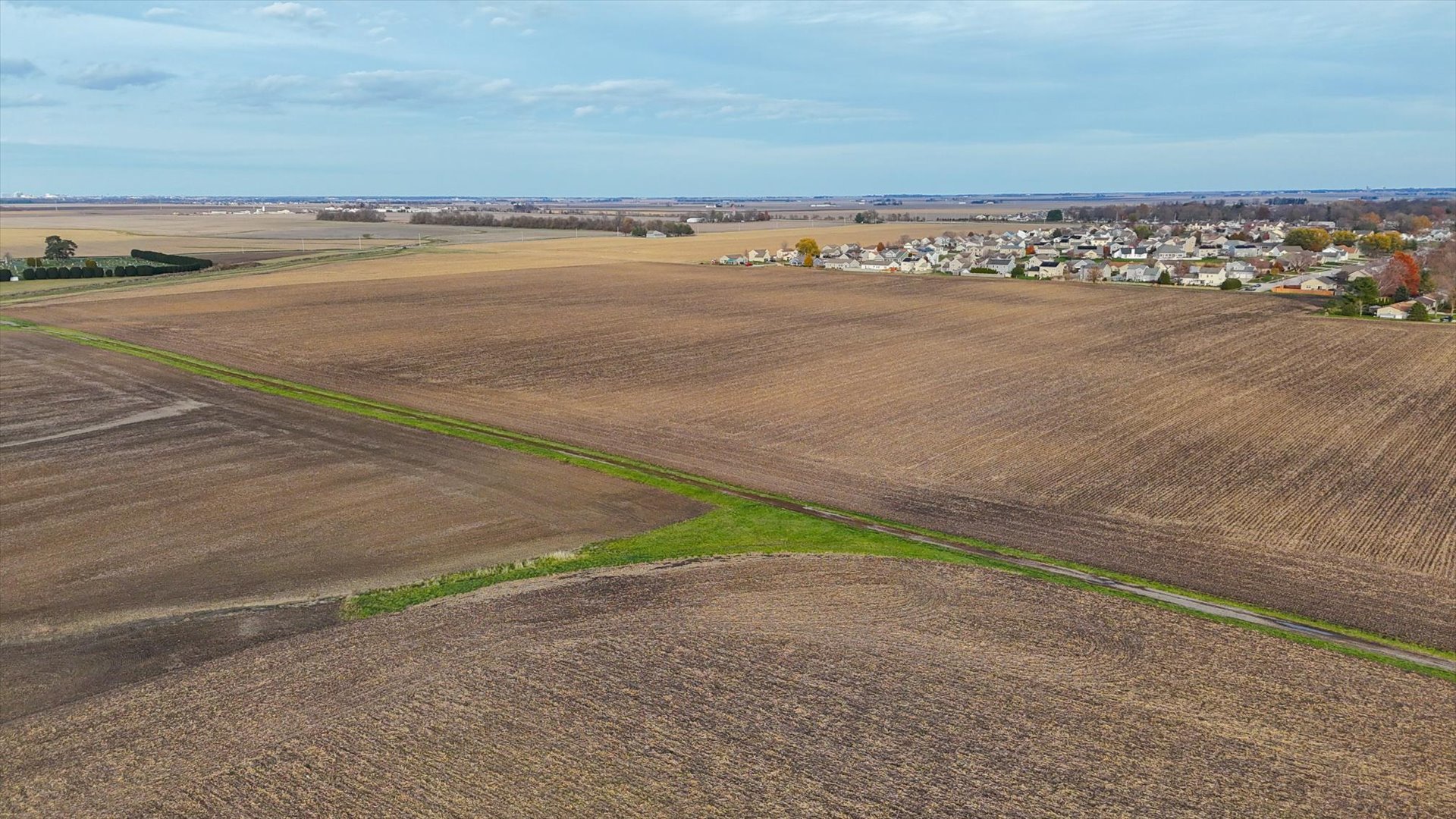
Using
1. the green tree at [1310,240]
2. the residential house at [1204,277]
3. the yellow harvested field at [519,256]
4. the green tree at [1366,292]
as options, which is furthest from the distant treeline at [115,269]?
the green tree at [1310,240]

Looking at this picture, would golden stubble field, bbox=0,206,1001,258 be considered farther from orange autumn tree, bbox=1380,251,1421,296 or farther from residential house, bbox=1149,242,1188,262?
orange autumn tree, bbox=1380,251,1421,296

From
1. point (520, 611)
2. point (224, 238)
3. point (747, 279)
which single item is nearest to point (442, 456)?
point (520, 611)

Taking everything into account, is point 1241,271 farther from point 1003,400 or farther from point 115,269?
point 115,269

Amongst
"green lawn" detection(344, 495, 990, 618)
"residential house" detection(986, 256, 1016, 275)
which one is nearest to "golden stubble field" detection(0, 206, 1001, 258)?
"residential house" detection(986, 256, 1016, 275)

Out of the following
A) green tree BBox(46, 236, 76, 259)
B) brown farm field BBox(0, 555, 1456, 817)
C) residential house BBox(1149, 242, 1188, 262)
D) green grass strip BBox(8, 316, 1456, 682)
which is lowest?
brown farm field BBox(0, 555, 1456, 817)

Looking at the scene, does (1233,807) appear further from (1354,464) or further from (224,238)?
(224,238)

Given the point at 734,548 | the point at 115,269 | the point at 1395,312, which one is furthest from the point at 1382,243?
the point at 115,269
